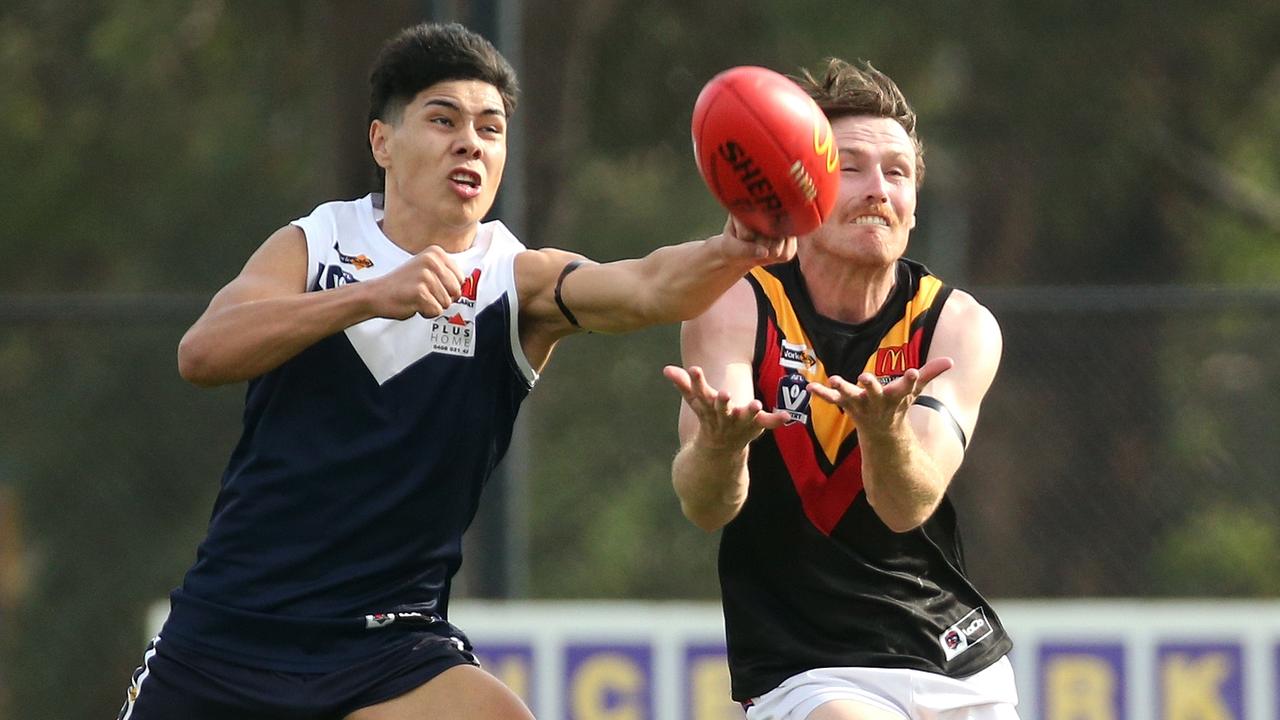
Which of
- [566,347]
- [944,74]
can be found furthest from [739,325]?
[944,74]

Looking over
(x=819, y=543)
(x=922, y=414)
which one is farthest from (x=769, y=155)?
(x=819, y=543)

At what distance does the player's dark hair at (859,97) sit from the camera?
535 cm

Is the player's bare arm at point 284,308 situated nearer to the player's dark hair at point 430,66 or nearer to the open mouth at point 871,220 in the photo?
the player's dark hair at point 430,66

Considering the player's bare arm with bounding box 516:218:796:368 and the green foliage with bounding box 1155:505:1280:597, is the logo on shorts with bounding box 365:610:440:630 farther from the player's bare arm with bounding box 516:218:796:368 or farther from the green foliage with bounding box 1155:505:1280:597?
the green foliage with bounding box 1155:505:1280:597

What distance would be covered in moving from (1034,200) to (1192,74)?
4.87ft

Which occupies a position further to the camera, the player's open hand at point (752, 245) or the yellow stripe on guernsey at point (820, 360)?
the yellow stripe on guernsey at point (820, 360)

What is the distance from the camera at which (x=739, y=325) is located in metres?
5.17

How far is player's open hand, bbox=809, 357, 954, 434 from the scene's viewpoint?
4543 millimetres

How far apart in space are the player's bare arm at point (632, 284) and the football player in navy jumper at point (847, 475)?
0.22m

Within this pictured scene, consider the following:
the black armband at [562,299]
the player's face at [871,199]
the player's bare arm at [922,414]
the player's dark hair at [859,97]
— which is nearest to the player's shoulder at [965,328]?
the player's bare arm at [922,414]

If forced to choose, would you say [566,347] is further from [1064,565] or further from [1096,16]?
[1096,16]

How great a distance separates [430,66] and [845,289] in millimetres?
1243

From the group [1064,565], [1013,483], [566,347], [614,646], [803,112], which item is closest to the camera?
[803,112]

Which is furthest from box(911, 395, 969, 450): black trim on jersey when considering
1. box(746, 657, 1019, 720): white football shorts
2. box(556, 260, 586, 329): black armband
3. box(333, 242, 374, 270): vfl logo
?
box(333, 242, 374, 270): vfl logo
